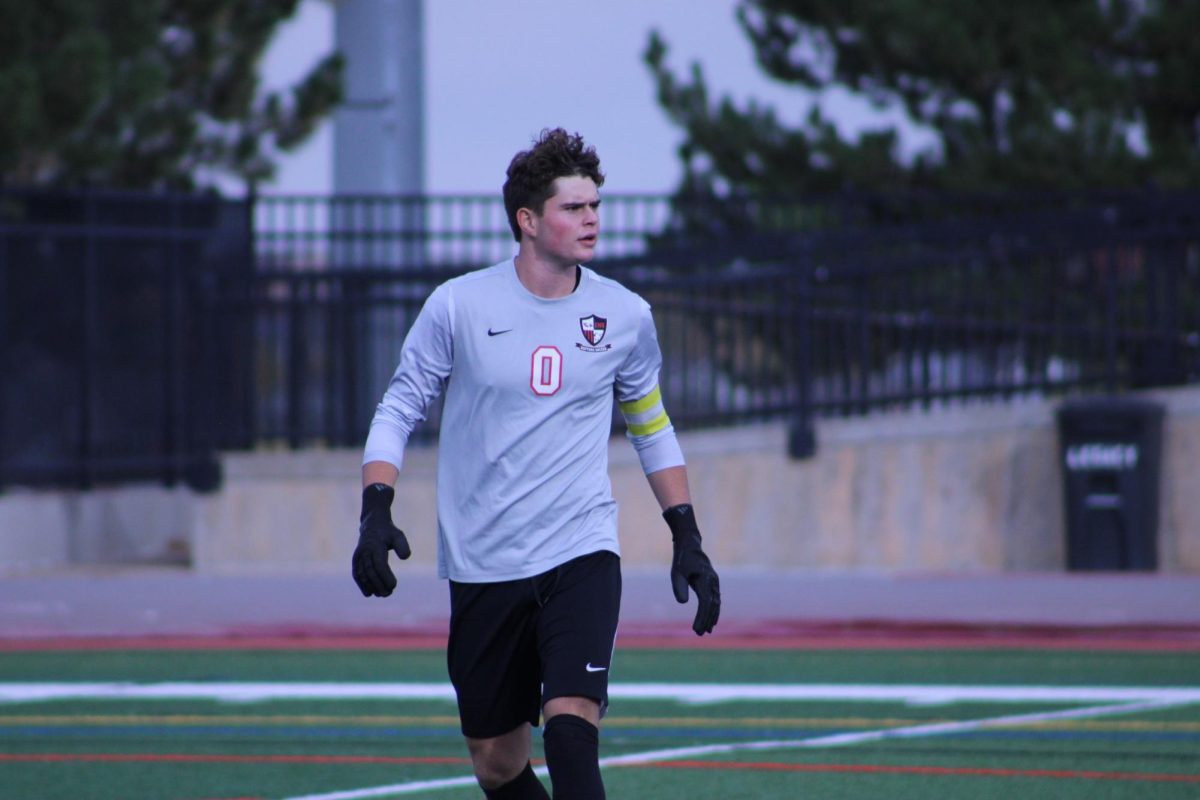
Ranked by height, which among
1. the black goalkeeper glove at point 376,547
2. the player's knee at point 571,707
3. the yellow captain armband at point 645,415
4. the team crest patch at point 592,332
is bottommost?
the player's knee at point 571,707

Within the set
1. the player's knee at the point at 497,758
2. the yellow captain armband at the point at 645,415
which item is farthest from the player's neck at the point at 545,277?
the player's knee at the point at 497,758

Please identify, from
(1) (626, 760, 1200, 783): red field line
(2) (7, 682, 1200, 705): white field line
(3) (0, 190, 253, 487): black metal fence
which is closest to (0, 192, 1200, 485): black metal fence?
(3) (0, 190, 253, 487): black metal fence

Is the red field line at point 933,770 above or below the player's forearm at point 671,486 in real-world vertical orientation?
below

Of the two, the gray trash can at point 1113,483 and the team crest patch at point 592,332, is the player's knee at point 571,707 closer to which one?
the team crest patch at point 592,332

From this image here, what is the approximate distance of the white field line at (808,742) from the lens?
7492mm

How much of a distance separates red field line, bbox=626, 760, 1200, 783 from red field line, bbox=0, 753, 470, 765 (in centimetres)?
92

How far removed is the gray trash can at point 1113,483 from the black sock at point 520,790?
9.15 metres

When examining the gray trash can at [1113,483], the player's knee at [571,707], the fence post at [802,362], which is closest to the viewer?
the player's knee at [571,707]

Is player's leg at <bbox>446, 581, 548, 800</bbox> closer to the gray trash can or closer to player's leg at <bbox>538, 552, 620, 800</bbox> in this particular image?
player's leg at <bbox>538, 552, 620, 800</bbox>

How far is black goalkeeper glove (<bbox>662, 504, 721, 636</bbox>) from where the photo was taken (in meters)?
5.61

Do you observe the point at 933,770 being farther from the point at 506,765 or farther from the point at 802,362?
the point at 802,362

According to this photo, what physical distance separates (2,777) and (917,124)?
14738 mm

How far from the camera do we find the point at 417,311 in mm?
15398

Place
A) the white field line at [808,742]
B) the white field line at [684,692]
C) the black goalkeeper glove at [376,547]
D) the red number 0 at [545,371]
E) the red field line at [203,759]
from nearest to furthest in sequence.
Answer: the black goalkeeper glove at [376,547], the red number 0 at [545,371], the white field line at [808,742], the red field line at [203,759], the white field line at [684,692]
